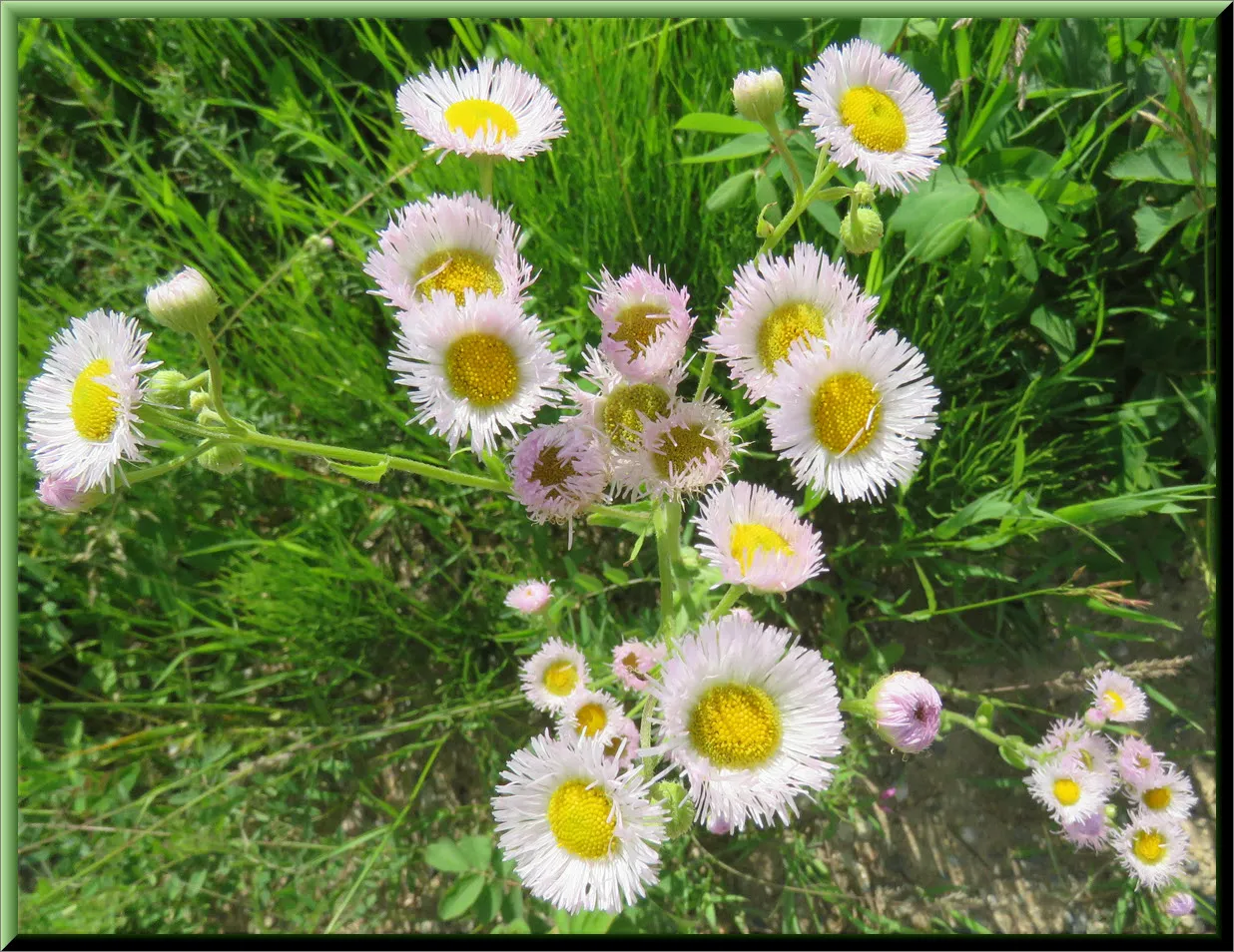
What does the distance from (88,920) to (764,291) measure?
7.11 ft

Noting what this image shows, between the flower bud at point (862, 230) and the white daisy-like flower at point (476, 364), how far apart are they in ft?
1.49

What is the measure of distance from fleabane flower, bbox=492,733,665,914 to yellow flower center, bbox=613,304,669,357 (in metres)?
0.54

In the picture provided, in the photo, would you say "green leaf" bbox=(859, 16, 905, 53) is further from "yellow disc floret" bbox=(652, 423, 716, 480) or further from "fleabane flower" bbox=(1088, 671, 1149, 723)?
"fleabane flower" bbox=(1088, 671, 1149, 723)

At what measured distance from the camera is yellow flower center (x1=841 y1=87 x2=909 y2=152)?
1.16 meters

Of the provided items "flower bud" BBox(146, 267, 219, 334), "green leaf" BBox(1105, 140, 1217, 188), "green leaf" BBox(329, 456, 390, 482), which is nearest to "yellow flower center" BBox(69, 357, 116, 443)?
"flower bud" BBox(146, 267, 219, 334)

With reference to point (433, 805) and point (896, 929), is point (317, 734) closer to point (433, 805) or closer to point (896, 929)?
point (433, 805)

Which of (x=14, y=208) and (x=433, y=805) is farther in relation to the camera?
(x=433, y=805)

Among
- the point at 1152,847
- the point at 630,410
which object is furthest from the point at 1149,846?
the point at 630,410

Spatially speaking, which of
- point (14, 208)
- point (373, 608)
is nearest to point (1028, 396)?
point (373, 608)

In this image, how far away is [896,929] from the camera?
6.14 ft

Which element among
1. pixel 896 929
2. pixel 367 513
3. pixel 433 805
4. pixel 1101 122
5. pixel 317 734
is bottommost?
pixel 896 929

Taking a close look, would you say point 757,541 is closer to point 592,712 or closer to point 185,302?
point 592,712

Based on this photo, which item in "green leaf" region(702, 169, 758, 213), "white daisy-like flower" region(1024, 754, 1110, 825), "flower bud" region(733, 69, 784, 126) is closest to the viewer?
"flower bud" region(733, 69, 784, 126)

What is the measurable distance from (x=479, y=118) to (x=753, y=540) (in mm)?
795
